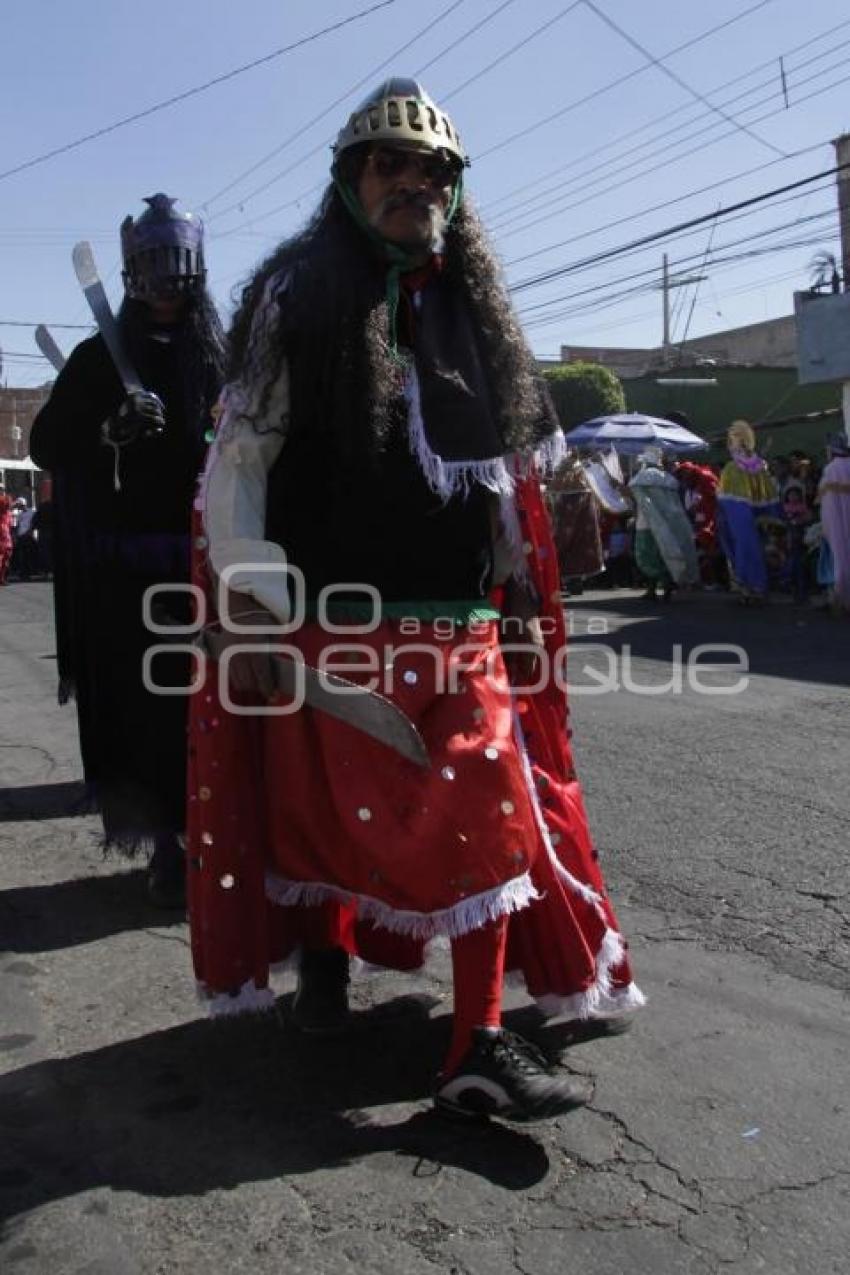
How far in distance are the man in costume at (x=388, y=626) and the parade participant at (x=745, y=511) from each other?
39.9ft

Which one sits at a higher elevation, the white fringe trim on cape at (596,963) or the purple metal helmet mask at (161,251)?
the purple metal helmet mask at (161,251)

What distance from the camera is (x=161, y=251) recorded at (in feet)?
12.9

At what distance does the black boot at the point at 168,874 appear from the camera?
4.05 m

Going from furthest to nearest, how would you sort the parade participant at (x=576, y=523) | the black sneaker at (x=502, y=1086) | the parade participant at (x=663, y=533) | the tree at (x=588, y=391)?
1. the tree at (x=588, y=391)
2. the parade participant at (x=663, y=533)
3. the parade participant at (x=576, y=523)
4. the black sneaker at (x=502, y=1086)

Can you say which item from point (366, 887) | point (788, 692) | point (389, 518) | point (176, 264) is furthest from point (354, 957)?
point (788, 692)

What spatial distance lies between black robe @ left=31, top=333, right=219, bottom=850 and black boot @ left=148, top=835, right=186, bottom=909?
48mm

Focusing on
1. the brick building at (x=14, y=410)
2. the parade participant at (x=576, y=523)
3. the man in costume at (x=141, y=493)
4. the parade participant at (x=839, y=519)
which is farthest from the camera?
the brick building at (x=14, y=410)

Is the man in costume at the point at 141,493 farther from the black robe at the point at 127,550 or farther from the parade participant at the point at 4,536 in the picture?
the parade participant at the point at 4,536

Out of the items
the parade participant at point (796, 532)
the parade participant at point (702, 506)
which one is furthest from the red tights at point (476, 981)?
the parade participant at point (702, 506)

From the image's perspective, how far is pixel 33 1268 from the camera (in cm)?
219

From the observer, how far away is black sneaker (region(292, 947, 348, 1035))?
303 cm

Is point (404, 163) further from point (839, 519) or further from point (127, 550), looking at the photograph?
point (839, 519)

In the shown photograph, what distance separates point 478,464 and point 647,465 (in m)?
14.0

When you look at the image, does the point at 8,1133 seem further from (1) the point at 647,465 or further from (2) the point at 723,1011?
(1) the point at 647,465
